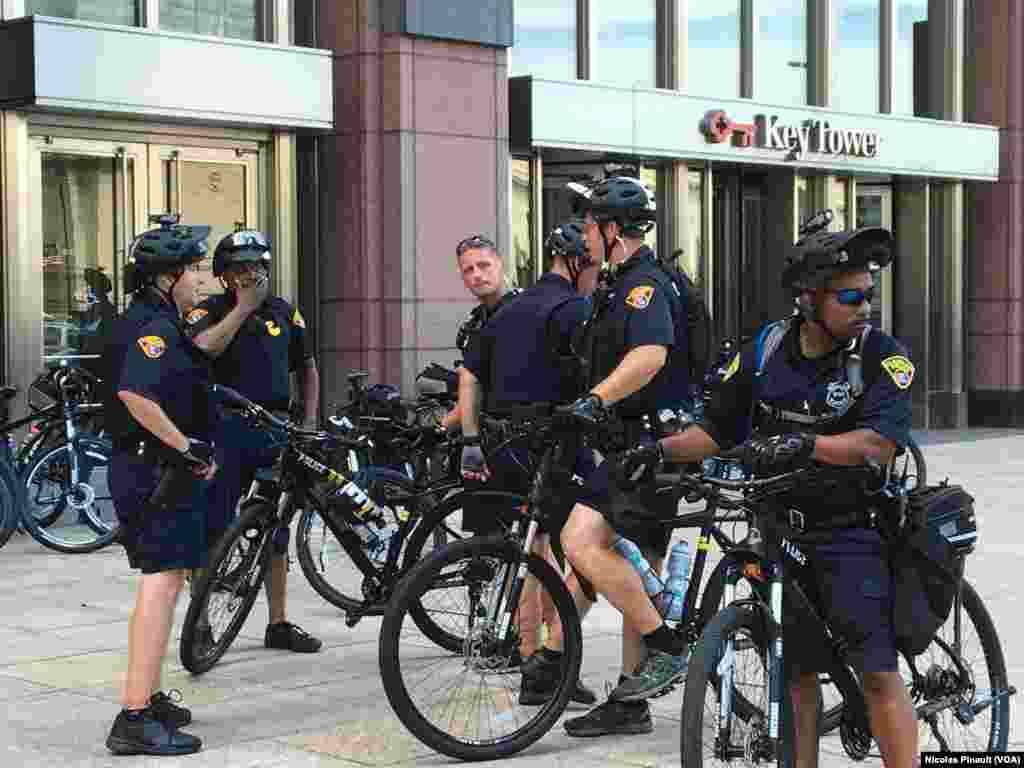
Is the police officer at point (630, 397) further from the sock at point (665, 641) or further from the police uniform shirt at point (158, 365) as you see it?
the police uniform shirt at point (158, 365)

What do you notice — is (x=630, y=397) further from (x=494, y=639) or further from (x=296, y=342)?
(x=296, y=342)

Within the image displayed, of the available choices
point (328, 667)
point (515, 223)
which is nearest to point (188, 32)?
point (515, 223)

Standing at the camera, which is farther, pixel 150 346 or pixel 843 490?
pixel 150 346

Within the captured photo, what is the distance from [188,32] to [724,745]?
11.7m

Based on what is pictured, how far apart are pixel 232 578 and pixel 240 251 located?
1.33 metres

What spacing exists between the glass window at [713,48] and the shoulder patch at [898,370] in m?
15.1

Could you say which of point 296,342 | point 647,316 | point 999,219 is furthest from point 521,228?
point 647,316

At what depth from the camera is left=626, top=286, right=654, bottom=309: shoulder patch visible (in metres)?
6.21

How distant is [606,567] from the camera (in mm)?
6145

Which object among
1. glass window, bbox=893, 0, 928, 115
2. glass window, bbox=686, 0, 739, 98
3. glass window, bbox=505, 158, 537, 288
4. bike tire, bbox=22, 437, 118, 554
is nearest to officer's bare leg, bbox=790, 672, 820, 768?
bike tire, bbox=22, 437, 118, 554

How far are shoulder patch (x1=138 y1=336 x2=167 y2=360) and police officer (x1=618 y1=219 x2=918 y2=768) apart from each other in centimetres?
233

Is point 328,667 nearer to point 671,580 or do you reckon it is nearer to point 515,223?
point 671,580

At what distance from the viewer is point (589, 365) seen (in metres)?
6.37

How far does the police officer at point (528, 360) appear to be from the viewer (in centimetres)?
682
